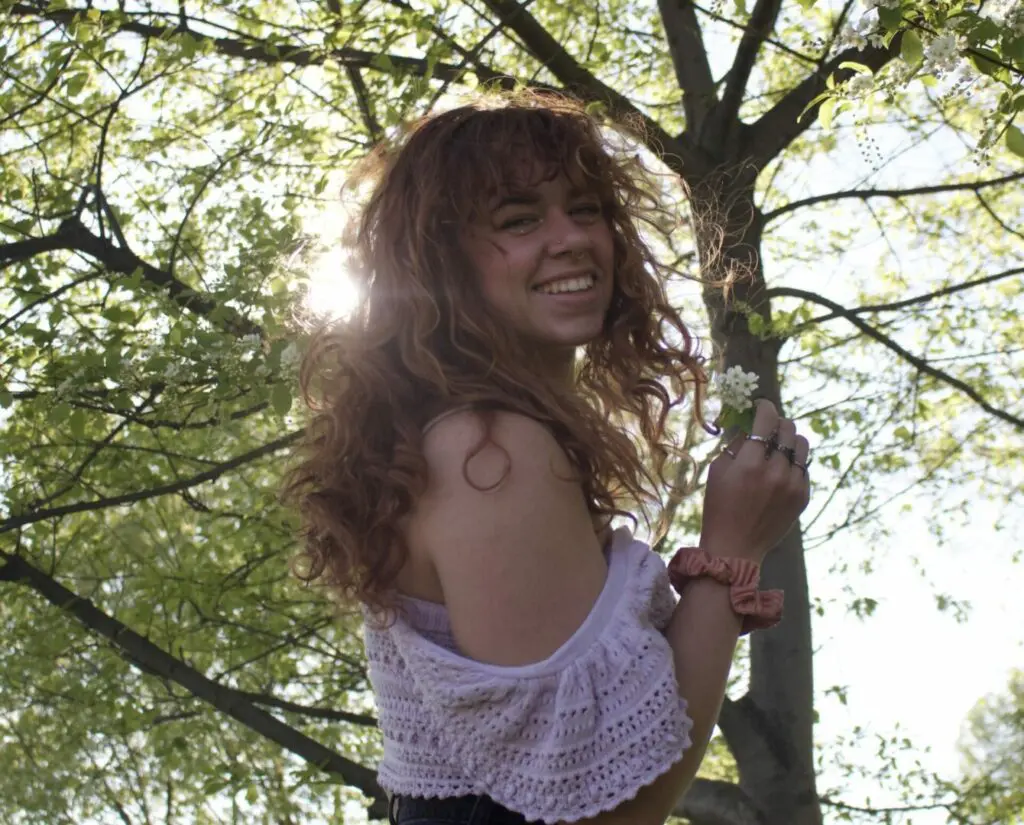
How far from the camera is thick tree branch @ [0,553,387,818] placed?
17.5 ft

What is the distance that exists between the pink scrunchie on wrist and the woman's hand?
3 cm

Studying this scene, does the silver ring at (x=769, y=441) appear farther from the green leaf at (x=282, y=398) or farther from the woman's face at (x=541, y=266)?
the green leaf at (x=282, y=398)

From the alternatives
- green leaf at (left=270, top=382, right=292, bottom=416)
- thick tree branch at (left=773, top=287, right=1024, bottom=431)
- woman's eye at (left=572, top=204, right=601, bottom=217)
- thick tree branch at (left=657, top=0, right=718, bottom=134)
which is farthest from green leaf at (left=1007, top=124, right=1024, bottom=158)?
thick tree branch at (left=657, top=0, right=718, bottom=134)

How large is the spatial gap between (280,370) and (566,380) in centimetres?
173

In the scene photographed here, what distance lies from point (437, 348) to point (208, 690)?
13.2 feet

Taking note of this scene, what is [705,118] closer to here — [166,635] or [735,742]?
[735,742]

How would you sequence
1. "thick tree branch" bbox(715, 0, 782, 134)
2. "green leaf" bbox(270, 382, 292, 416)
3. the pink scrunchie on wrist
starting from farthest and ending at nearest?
"thick tree branch" bbox(715, 0, 782, 134), "green leaf" bbox(270, 382, 292, 416), the pink scrunchie on wrist

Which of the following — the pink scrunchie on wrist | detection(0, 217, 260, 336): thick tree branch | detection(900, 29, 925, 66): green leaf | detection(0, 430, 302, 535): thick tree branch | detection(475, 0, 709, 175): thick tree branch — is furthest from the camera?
detection(0, 217, 260, 336): thick tree branch

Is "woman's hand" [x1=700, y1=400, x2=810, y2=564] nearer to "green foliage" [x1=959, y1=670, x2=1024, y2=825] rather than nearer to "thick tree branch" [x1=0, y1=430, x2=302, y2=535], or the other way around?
"thick tree branch" [x1=0, y1=430, x2=302, y2=535]

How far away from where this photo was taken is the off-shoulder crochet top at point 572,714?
149cm

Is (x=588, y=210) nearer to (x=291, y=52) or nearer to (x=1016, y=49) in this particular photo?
(x=1016, y=49)

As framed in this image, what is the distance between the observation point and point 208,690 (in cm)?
541

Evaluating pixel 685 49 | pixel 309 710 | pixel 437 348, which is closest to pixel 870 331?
pixel 685 49

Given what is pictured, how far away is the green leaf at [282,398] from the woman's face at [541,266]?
1655mm
